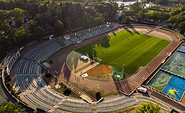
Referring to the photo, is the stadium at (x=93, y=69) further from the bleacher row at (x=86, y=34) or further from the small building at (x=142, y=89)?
the small building at (x=142, y=89)

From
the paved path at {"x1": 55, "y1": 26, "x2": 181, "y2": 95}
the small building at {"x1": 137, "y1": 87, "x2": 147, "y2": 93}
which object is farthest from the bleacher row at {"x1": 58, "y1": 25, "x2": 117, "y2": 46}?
the small building at {"x1": 137, "y1": 87, "x2": 147, "y2": 93}

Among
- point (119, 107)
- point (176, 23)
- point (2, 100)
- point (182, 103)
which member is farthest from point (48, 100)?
point (176, 23)

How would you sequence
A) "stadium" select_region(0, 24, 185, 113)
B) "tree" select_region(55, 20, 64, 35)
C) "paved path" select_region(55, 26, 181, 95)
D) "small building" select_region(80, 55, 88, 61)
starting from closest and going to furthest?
"stadium" select_region(0, 24, 185, 113) < "paved path" select_region(55, 26, 181, 95) < "small building" select_region(80, 55, 88, 61) < "tree" select_region(55, 20, 64, 35)

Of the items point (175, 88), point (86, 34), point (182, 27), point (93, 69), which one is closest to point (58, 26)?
point (86, 34)

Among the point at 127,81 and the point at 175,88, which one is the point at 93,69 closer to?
the point at 127,81

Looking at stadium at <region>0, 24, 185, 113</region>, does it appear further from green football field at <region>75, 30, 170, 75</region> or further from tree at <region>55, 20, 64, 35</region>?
tree at <region>55, 20, 64, 35</region>

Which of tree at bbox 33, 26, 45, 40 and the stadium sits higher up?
tree at bbox 33, 26, 45, 40

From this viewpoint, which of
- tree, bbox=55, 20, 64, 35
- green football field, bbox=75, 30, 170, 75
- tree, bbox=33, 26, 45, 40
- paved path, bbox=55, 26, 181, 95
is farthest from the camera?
tree, bbox=55, 20, 64, 35
